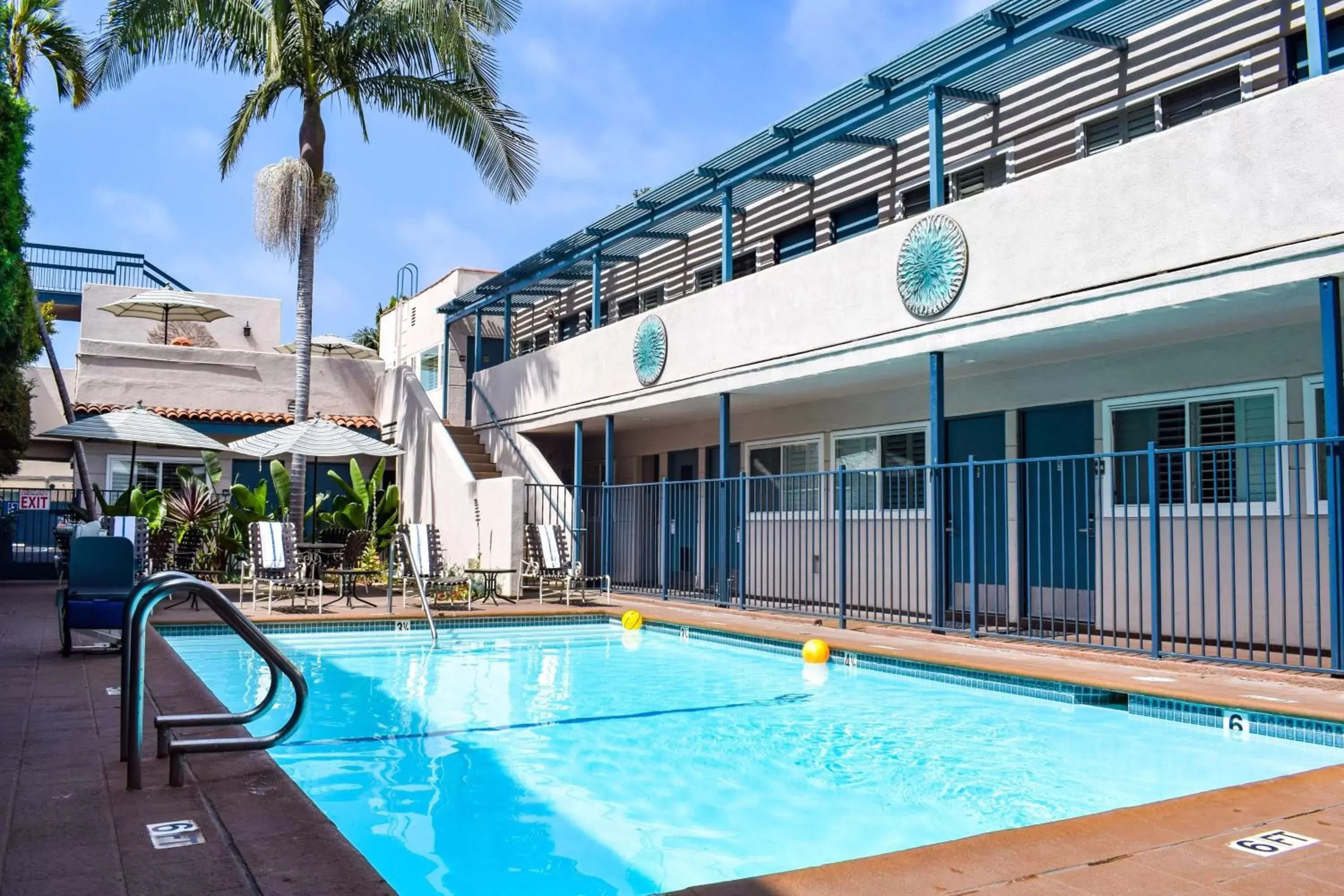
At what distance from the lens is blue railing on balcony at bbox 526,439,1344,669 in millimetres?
9250

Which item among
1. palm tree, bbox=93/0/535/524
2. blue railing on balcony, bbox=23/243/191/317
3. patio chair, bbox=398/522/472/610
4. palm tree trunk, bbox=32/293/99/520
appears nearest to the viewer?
patio chair, bbox=398/522/472/610

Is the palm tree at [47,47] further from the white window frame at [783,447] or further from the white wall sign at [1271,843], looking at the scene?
the white wall sign at [1271,843]

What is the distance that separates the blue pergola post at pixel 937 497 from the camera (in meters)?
11.1

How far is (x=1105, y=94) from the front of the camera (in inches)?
471

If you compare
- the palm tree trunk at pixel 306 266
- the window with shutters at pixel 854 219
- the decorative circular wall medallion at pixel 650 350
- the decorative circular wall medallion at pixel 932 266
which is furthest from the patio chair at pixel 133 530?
the window with shutters at pixel 854 219

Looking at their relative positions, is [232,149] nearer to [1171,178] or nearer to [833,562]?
[833,562]

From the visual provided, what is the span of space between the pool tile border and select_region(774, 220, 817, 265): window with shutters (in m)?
6.34

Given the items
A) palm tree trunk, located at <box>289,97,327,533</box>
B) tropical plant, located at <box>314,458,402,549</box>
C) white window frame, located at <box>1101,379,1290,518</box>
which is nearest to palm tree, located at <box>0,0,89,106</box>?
palm tree trunk, located at <box>289,97,327,533</box>

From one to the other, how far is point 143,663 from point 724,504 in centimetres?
1054

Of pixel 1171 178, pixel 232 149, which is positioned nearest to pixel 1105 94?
pixel 1171 178

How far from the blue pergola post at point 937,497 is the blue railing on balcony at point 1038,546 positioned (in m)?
0.03

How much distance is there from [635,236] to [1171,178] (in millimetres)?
10524

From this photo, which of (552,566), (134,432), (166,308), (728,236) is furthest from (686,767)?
(166,308)

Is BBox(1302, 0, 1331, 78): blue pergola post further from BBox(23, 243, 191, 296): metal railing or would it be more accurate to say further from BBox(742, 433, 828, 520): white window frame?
BBox(23, 243, 191, 296): metal railing
